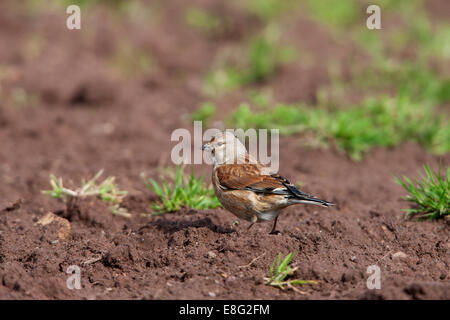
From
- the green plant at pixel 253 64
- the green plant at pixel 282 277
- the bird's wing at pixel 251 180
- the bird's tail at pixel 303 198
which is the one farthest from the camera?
the green plant at pixel 253 64

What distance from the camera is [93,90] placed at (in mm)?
10336

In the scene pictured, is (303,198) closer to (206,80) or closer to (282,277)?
(282,277)

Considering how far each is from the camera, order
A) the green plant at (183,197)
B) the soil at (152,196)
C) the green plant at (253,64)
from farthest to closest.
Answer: the green plant at (253,64)
the green plant at (183,197)
the soil at (152,196)

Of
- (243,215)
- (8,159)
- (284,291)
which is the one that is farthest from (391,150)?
(8,159)

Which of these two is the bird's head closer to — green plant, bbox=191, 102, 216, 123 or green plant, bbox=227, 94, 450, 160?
green plant, bbox=227, 94, 450, 160

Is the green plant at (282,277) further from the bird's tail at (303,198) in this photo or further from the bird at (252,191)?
the bird at (252,191)

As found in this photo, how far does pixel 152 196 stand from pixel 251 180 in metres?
1.61

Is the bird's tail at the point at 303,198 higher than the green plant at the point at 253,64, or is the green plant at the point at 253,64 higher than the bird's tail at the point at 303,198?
the green plant at the point at 253,64

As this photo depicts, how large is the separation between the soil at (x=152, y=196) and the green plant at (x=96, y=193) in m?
0.10

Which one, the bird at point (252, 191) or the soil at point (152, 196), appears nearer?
the soil at point (152, 196)

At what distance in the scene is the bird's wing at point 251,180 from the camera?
543cm

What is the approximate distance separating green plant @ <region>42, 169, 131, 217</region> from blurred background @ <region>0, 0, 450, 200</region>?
700 mm

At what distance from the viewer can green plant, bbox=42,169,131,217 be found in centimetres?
639

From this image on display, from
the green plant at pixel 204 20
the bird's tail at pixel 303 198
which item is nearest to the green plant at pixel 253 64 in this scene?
the green plant at pixel 204 20
